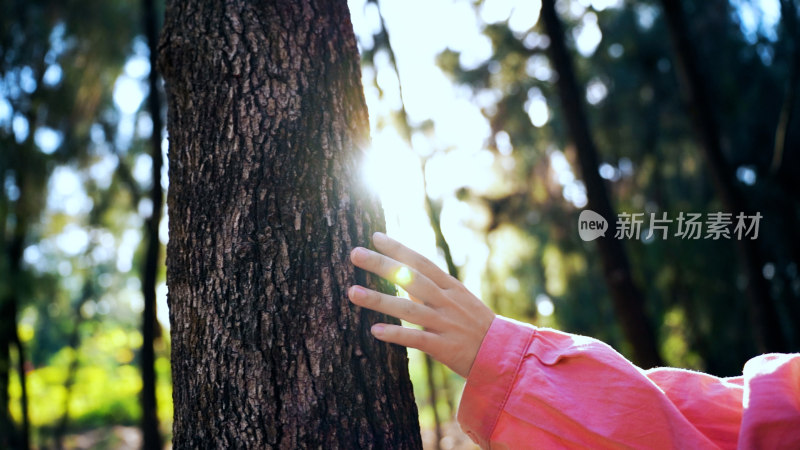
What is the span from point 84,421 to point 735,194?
535 inches

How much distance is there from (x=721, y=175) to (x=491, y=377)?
504 centimetres

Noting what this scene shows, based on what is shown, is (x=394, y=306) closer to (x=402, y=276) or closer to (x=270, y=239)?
(x=402, y=276)

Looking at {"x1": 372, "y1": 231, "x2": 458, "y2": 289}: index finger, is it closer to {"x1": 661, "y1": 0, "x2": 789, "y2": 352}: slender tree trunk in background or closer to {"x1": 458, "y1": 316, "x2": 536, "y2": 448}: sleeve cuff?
{"x1": 458, "y1": 316, "x2": 536, "y2": 448}: sleeve cuff

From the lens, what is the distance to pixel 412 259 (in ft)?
3.91

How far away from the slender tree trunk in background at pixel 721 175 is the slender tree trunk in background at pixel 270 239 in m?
5.01

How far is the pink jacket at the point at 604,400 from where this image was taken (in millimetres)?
1065

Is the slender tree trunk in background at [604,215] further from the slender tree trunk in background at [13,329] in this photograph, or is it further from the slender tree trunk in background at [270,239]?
the slender tree trunk in background at [13,329]

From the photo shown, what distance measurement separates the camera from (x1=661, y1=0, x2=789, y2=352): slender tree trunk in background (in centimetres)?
523

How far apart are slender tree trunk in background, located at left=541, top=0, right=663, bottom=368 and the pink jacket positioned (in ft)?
12.4

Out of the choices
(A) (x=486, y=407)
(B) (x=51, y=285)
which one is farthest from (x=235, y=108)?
(B) (x=51, y=285)

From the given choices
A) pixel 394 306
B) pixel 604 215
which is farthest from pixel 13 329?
pixel 394 306

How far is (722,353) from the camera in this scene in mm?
7672

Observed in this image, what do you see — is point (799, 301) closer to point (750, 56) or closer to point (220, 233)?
point (750, 56)

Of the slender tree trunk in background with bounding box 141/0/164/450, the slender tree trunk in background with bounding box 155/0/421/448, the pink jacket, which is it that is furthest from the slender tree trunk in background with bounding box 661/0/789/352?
the slender tree trunk in background with bounding box 155/0/421/448
